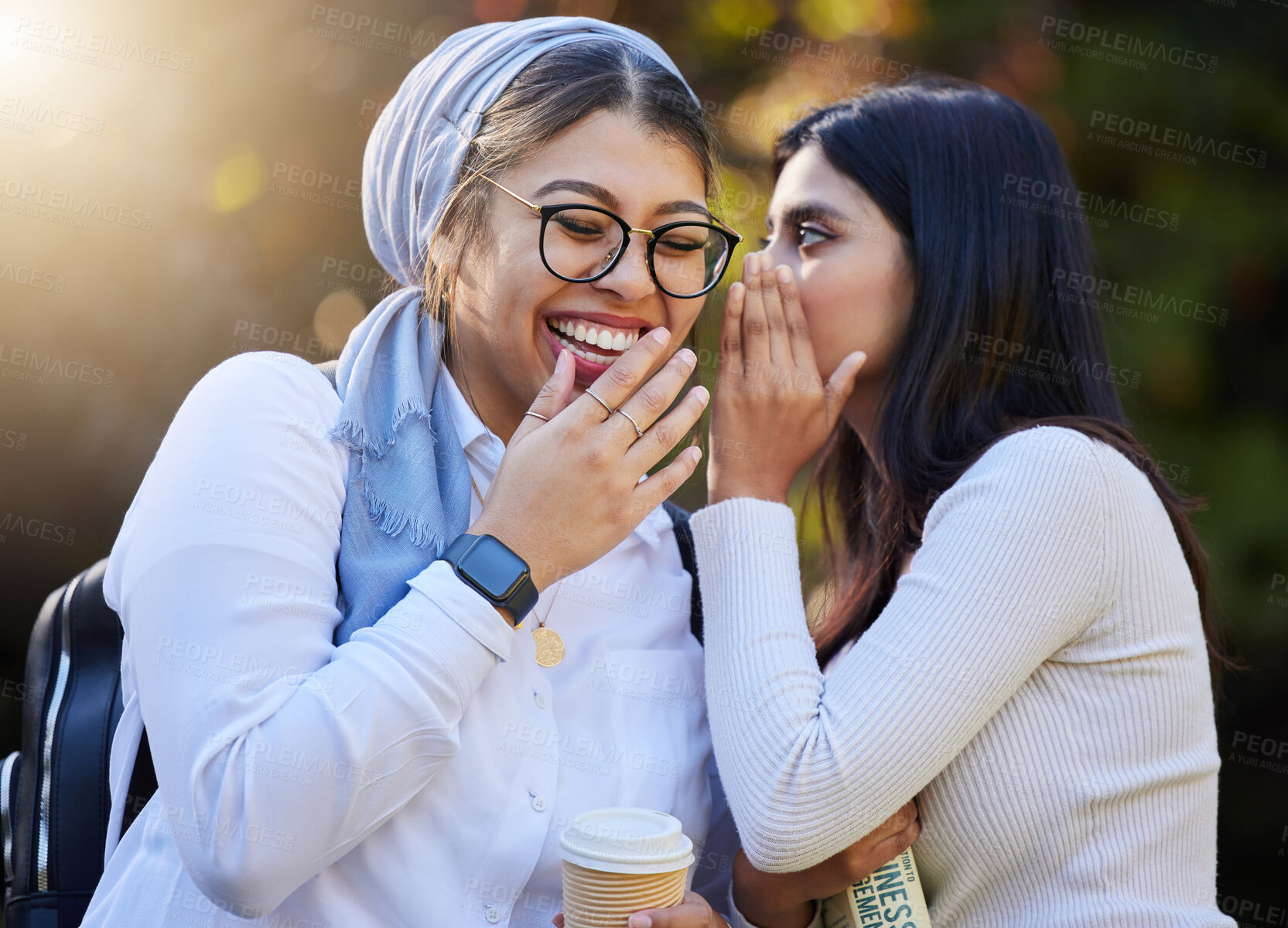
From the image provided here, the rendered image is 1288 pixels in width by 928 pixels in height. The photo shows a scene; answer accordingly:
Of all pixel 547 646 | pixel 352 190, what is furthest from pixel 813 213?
pixel 352 190

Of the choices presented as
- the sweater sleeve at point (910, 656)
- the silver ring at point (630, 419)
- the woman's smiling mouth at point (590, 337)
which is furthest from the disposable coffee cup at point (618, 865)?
the woman's smiling mouth at point (590, 337)

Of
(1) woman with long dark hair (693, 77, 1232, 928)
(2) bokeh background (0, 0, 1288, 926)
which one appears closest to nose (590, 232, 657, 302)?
(1) woman with long dark hair (693, 77, 1232, 928)

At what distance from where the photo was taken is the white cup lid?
1674 millimetres

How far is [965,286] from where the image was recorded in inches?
104

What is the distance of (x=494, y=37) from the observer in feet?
7.48

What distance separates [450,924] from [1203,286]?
3641 millimetres

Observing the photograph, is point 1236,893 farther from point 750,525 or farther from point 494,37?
point 494,37

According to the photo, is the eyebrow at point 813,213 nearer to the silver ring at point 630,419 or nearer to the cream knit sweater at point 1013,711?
the cream knit sweater at point 1013,711

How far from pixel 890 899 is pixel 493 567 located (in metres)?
1.07

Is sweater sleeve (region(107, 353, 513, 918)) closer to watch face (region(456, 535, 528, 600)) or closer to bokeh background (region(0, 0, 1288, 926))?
watch face (region(456, 535, 528, 600))

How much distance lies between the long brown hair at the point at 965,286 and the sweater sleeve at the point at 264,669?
1343mm

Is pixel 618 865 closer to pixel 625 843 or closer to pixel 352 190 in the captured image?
pixel 625 843

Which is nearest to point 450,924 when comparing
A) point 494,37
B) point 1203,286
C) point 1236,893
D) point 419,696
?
point 419,696

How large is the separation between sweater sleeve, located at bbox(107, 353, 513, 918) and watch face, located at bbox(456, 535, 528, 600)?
3cm
